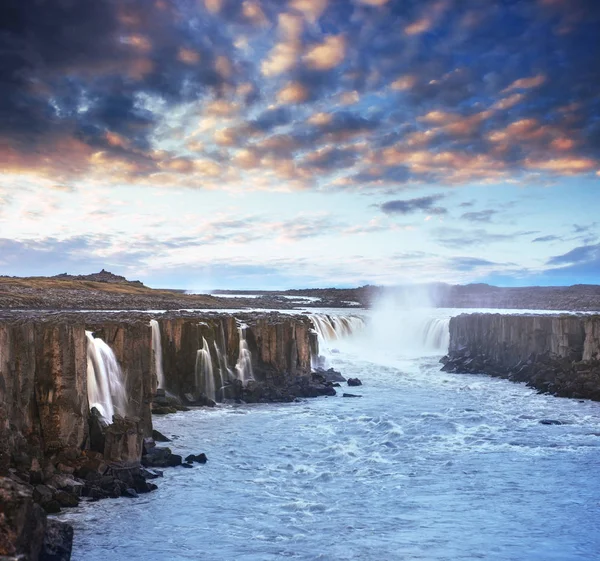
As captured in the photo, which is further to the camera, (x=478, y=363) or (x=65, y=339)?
(x=478, y=363)

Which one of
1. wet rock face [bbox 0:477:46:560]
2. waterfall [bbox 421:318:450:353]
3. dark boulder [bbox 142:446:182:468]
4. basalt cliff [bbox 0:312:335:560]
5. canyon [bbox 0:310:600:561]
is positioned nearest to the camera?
wet rock face [bbox 0:477:46:560]

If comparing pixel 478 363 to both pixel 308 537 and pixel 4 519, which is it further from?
pixel 4 519

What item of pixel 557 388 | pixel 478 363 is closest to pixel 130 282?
pixel 478 363

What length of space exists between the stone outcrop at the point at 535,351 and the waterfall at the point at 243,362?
700 inches

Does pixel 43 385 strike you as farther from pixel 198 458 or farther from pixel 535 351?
pixel 535 351

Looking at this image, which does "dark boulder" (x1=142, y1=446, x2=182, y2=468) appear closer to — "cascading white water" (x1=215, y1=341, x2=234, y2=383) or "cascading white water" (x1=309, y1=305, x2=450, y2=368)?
"cascading white water" (x1=215, y1=341, x2=234, y2=383)

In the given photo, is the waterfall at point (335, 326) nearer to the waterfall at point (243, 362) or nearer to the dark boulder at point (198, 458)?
the waterfall at point (243, 362)

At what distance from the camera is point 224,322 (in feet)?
126

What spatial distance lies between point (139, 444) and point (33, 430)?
3.17m

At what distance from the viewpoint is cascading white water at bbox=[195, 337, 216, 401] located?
3509 centimetres

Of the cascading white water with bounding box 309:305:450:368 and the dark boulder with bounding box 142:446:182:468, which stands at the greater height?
the cascading white water with bounding box 309:305:450:368

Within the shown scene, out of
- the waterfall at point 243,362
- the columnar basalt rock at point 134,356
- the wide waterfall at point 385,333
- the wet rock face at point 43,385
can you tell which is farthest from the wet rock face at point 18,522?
the wide waterfall at point 385,333

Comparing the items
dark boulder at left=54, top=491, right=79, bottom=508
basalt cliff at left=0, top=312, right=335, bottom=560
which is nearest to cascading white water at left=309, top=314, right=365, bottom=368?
basalt cliff at left=0, top=312, right=335, bottom=560

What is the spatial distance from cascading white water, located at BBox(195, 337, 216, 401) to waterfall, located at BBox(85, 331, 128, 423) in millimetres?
10553
